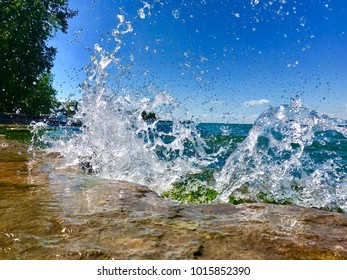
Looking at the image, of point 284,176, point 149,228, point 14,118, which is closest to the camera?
point 149,228

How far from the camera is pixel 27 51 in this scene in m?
29.0

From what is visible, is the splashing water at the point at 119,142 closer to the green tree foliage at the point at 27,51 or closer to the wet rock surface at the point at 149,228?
the wet rock surface at the point at 149,228

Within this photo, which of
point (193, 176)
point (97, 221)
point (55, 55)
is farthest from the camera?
point (55, 55)

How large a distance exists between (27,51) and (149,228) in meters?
31.7

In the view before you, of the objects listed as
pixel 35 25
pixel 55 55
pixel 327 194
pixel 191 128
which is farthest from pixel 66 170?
pixel 55 55

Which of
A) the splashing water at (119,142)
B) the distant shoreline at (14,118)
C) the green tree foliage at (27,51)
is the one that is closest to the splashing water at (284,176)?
the splashing water at (119,142)

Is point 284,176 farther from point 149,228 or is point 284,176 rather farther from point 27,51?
point 27,51

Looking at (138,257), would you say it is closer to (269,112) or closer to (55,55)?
(269,112)

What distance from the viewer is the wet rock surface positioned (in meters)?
1.73

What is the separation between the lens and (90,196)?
3.06 metres

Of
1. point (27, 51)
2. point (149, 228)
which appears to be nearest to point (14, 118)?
point (27, 51)

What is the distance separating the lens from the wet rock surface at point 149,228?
5.69 ft

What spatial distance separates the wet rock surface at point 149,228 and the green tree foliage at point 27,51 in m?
29.0
